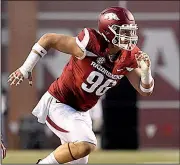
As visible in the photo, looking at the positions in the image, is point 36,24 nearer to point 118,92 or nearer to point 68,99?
point 118,92

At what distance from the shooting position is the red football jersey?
5004 mm

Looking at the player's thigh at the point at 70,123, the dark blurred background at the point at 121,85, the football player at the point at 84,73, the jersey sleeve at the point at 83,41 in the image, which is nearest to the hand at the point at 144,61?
the football player at the point at 84,73

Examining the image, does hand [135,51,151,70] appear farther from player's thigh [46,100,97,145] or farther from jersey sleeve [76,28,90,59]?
player's thigh [46,100,97,145]

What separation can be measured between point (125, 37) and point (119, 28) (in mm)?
86

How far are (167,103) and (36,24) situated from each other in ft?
8.27

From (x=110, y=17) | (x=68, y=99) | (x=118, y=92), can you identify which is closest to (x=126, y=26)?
(x=110, y=17)

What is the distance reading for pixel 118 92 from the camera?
11.3m

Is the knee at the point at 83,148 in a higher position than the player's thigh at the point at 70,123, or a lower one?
lower

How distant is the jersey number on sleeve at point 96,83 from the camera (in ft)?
16.6

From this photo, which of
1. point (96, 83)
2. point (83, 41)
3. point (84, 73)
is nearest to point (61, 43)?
point (83, 41)

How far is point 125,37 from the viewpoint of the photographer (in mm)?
4984

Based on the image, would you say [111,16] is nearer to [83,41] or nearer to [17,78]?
[83,41]

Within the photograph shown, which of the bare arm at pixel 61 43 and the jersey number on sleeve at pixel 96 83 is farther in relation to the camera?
the jersey number on sleeve at pixel 96 83

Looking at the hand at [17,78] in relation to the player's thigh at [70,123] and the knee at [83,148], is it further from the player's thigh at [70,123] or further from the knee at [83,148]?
the knee at [83,148]
